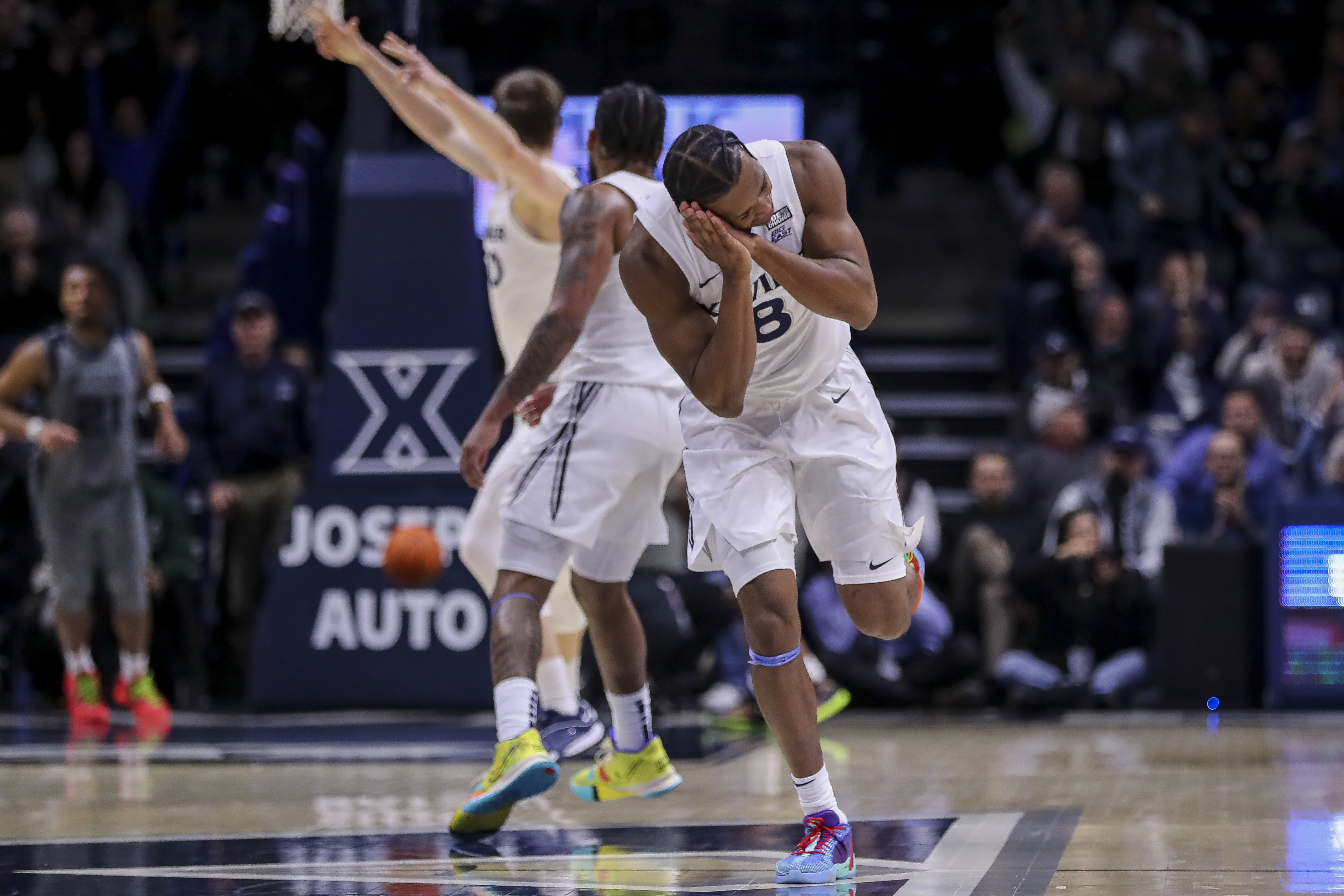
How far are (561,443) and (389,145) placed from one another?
512 cm

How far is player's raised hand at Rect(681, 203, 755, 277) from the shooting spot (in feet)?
13.5

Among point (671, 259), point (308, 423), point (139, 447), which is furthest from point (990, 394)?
point (671, 259)

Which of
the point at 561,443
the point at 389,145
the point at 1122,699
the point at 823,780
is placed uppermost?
the point at 389,145

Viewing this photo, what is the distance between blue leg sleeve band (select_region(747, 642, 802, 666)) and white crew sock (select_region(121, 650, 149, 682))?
5712 mm

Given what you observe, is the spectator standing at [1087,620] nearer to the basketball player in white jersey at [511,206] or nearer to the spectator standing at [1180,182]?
the spectator standing at [1180,182]

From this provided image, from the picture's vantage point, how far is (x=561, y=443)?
5.45 meters

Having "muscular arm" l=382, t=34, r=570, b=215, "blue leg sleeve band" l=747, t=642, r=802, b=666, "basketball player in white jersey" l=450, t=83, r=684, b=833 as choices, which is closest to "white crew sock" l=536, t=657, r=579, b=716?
"basketball player in white jersey" l=450, t=83, r=684, b=833

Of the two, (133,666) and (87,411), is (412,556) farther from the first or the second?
(87,411)

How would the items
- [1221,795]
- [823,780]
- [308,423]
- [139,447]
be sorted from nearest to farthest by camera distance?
1. [823,780]
2. [1221,795]
3. [308,423]
4. [139,447]

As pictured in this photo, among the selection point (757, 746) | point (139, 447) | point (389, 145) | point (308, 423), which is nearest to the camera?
point (757, 746)

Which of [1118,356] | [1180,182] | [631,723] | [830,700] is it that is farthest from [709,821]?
[1180,182]

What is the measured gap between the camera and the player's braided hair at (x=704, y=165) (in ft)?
13.8

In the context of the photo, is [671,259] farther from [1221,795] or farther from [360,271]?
[360,271]

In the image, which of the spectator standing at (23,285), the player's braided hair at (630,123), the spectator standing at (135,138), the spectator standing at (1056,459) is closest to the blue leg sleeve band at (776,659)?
the player's braided hair at (630,123)
